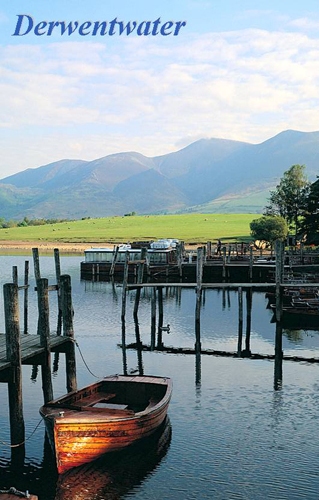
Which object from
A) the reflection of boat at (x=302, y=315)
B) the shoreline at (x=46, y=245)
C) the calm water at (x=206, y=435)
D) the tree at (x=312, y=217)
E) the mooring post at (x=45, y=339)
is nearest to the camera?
the calm water at (x=206, y=435)

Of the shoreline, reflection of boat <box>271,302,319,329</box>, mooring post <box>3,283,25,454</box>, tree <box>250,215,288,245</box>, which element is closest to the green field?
the shoreline

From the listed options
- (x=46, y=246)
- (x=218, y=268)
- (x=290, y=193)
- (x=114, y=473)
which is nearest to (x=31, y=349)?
(x=114, y=473)

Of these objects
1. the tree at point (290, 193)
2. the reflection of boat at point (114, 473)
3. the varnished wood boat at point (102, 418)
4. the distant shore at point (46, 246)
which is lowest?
the reflection of boat at point (114, 473)

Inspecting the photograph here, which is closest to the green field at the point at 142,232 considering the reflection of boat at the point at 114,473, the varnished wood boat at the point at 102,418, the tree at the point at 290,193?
the tree at the point at 290,193

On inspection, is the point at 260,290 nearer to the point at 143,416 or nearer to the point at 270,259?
the point at 270,259

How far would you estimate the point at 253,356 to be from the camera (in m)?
37.2

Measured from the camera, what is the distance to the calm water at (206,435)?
1977 cm

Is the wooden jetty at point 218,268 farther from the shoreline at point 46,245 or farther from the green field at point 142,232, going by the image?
the green field at point 142,232

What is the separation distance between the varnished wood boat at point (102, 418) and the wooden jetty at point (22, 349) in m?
1.10

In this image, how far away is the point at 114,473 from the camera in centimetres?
2061

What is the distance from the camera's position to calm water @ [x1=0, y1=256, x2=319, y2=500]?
19766 mm

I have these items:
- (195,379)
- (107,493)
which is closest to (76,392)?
(107,493)

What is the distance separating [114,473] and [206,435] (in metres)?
4.48

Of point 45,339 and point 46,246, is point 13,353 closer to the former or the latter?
point 45,339
